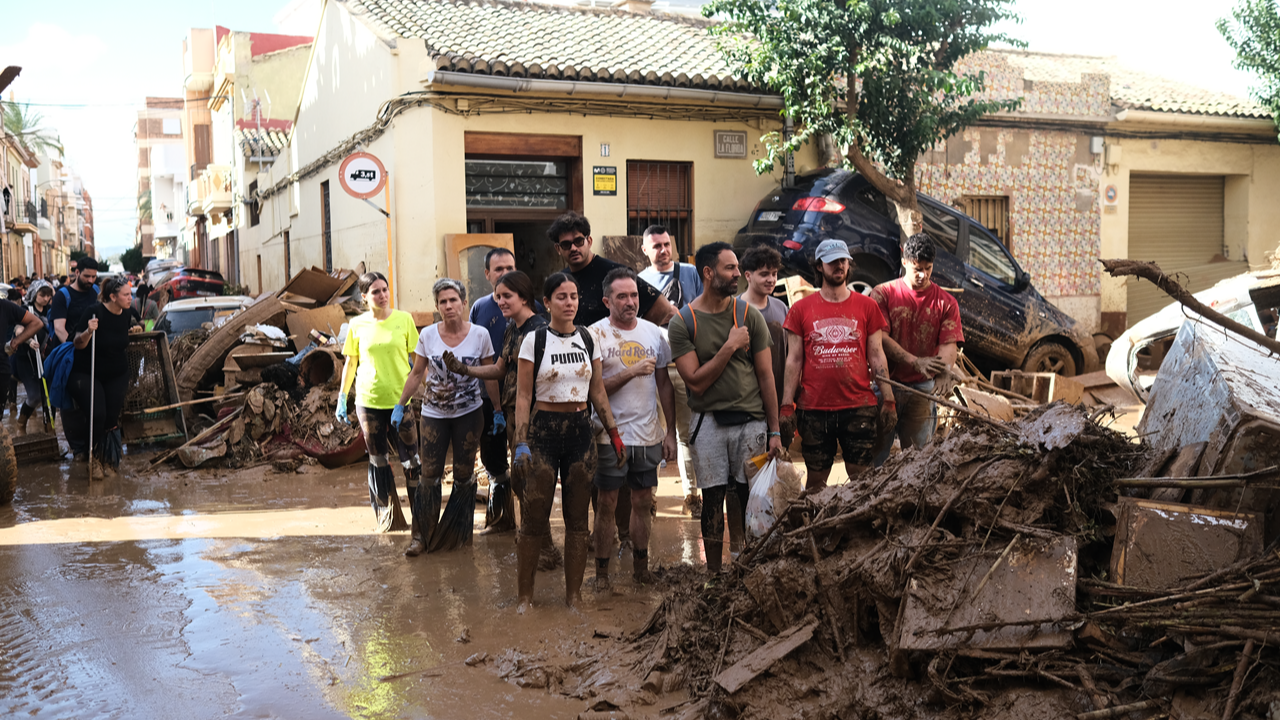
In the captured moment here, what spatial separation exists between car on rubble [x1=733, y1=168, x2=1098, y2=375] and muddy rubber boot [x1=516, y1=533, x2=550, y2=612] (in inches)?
286

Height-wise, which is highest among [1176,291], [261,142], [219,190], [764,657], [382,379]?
[261,142]

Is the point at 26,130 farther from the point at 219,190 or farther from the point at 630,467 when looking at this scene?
the point at 630,467

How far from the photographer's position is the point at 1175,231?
18.2 metres

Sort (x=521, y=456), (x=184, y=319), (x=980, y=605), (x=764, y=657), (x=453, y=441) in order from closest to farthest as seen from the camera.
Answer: (x=980, y=605) → (x=764, y=657) → (x=521, y=456) → (x=453, y=441) → (x=184, y=319)

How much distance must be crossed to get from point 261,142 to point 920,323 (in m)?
22.7

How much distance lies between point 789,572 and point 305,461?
6979mm

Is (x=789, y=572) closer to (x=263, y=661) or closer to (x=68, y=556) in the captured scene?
(x=263, y=661)

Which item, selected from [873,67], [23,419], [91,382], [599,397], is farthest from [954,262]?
[23,419]

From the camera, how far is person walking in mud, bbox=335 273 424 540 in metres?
6.98

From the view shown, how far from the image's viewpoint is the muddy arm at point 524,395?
515 centimetres

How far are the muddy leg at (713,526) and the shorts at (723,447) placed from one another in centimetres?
6

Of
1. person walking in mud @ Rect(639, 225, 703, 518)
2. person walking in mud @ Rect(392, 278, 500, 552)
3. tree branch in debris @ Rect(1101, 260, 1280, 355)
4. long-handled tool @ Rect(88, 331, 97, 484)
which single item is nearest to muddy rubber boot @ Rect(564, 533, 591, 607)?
person walking in mud @ Rect(392, 278, 500, 552)

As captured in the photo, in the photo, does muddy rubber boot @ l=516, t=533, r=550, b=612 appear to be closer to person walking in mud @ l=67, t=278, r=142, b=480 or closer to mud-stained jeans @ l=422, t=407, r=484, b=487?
mud-stained jeans @ l=422, t=407, r=484, b=487

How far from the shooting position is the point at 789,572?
428 centimetres
